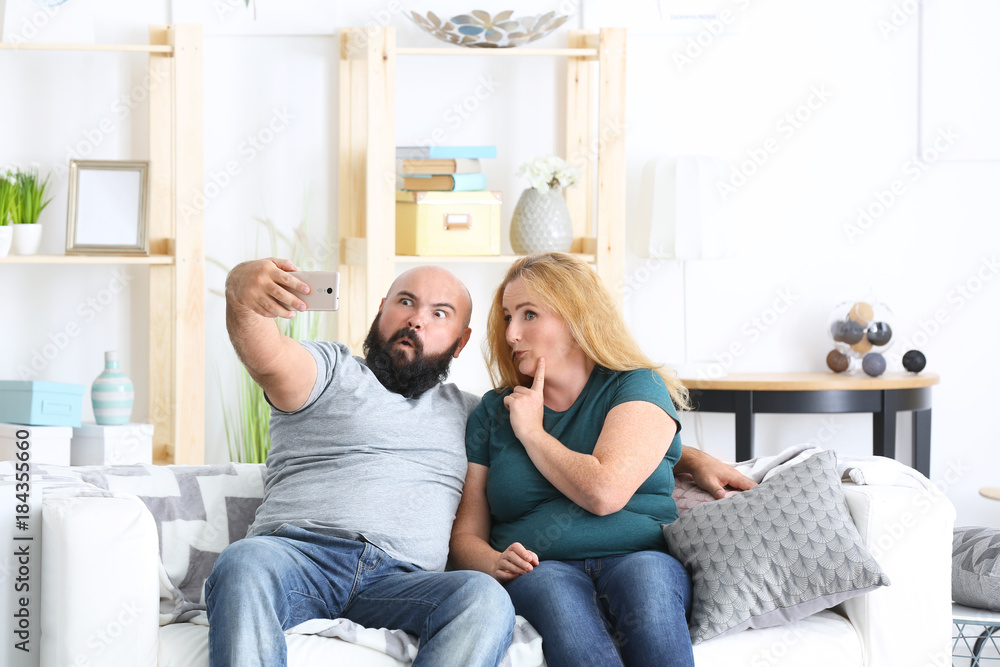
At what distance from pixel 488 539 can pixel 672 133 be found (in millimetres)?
1887

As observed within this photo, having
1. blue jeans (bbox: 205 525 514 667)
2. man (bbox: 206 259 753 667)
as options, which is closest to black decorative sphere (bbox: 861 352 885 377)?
man (bbox: 206 259 753 667)

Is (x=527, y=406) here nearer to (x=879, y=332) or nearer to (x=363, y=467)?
(x=363, y=467)

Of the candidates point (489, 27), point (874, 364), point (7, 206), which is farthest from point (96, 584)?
point (874, 364)

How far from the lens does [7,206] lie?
2877 mm

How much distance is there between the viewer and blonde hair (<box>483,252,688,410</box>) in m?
1.90

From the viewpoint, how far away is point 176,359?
9.54 ft

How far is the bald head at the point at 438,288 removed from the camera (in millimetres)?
1967

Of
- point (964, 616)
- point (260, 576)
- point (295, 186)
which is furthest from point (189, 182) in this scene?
point (964, 616)

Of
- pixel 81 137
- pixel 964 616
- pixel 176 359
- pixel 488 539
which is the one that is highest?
Answer: pixel 81 137

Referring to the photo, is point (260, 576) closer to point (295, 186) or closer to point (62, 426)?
point (62, 426)

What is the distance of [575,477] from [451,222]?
4.55 ft

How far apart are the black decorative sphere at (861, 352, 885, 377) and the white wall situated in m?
0.29

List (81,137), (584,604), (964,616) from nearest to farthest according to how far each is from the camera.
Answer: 1. (584,604)
2. (964,616)
3. (81,137)

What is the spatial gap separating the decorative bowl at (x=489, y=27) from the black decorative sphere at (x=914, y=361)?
4.95 ft
